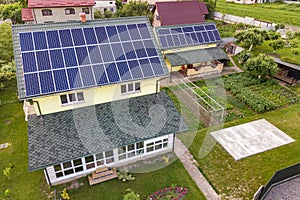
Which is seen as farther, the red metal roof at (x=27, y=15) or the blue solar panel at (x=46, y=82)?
the red metal roof at (x=27, y=15)

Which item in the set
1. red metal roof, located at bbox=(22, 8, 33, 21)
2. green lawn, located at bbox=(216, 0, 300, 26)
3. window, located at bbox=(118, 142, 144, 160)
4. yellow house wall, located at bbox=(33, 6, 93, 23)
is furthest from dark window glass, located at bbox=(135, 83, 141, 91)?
green lawn, located at bbox=(216, 0, 300, 26)

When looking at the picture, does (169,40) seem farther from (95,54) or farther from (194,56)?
(95,54)

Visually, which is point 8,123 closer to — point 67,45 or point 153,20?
point 67,45

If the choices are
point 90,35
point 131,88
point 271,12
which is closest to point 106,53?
point 90,35

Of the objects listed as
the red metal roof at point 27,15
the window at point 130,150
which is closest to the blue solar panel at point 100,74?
the window at point 130,150

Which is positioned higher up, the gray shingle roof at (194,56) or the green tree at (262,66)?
the gray shingle roof at (194,56)

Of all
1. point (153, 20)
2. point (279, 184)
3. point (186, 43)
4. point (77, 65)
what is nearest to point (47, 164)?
point (77, 65)

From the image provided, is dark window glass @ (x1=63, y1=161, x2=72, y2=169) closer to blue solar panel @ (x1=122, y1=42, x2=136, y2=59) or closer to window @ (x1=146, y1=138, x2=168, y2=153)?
window @ (x1=146, y1=138, x2=168, y2=153)

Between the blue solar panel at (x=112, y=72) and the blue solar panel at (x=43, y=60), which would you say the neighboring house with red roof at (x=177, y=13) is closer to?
the blue solar panel at (x=112, y=72)
